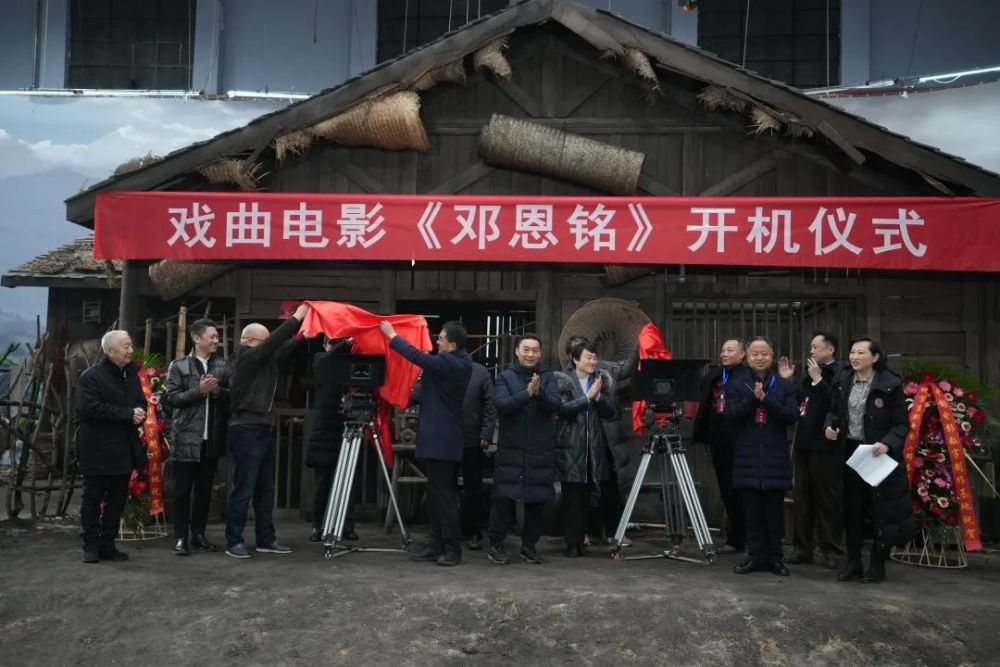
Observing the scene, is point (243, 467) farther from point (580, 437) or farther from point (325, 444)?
point (580, 437)

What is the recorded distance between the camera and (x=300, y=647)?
5129 millimetres

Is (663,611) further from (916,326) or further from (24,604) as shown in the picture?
(916,326)

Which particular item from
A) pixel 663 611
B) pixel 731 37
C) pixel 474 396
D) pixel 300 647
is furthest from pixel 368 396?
pixel 731 37

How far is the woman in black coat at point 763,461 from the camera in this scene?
6.55 m

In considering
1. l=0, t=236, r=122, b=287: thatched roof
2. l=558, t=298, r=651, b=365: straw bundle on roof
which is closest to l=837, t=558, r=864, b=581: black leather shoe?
l=558, t=298, r=651, b=365: straw bundle on roof

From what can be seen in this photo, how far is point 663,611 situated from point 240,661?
2.51 metres

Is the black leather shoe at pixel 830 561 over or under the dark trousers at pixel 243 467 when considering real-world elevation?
under

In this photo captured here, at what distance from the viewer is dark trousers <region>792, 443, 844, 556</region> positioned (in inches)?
275

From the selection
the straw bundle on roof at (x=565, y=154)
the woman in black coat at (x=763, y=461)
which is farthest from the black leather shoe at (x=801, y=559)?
the straw bundle on roof at (x=565, y=154)

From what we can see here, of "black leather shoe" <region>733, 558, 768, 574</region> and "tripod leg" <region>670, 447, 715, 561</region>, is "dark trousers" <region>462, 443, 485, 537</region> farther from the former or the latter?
"black leather shoe" <region>733, 558, 768, 574</region>

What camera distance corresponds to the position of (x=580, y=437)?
7.15 m

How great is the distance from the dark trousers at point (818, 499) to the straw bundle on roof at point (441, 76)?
4.90 m

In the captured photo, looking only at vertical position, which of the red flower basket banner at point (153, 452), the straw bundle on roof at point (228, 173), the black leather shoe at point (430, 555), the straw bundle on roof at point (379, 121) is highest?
the straw bundle on roof at point (379, 121)

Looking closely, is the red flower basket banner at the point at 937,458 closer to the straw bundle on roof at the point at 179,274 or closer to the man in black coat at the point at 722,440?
the man in black coat at the point at 722,440
